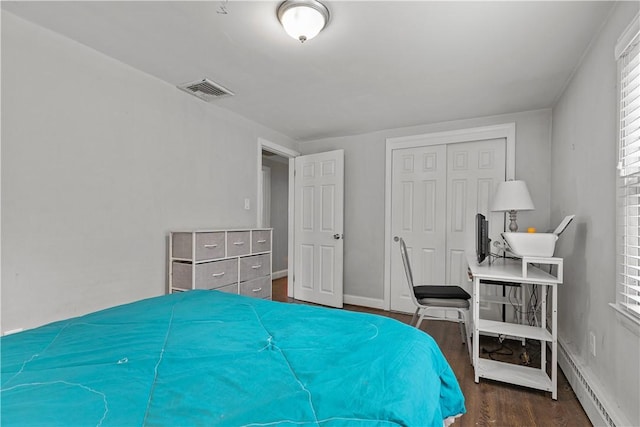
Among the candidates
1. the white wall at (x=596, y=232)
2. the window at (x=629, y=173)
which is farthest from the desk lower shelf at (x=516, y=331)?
the window at (x=629, y=173)

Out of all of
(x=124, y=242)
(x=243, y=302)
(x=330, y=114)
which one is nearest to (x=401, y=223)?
(x=330, y=114)

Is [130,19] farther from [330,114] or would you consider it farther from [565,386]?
[565,386]

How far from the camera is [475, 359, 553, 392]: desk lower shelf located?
80.6 inches

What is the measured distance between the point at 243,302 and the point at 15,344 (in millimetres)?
872

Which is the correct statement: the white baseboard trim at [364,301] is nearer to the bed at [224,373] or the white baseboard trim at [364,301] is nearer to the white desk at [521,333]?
the white desk at [521,333]

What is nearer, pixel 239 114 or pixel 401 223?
pixel 239 114

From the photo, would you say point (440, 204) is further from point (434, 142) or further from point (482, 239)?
point (482, 239)

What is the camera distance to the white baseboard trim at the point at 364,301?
3.90 metres

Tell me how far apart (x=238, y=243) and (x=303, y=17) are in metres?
1.93

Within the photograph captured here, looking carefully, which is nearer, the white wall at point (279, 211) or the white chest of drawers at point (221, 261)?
the white chest of drawers at point (221, 261)

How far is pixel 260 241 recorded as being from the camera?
10.4 ft

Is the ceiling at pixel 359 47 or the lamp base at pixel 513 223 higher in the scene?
the ceiling at pixel 359 47

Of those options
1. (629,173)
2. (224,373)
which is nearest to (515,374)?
(629,173)

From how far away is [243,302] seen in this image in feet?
5.39
